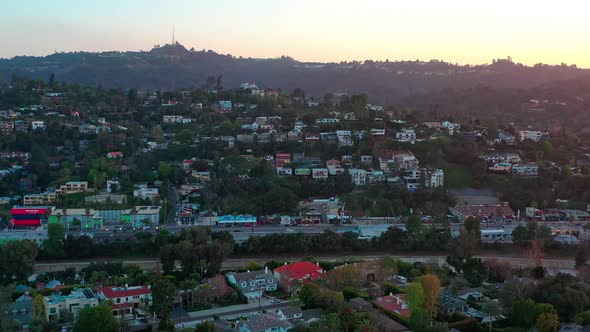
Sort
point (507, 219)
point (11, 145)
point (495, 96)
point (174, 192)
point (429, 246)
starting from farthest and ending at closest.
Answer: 1. point (495, 96)
2. point (11, 145)
3. point (174, 192)
4. point (507, 219)
5. point (429, 246)

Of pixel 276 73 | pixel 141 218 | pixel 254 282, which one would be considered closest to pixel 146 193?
pixel 141 218

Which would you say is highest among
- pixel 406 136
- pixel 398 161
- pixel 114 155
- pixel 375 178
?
pixel 406 136

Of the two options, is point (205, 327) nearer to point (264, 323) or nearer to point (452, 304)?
point (264, 323)

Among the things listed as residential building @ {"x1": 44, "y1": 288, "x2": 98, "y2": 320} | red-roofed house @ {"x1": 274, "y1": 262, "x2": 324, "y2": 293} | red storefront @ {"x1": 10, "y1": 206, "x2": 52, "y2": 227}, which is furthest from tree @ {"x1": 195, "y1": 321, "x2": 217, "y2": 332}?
red storefront @ {"x1": 10, "y1": 206, "x2": 52, "y2": 227}

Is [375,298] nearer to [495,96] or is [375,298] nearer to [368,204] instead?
[368,204]

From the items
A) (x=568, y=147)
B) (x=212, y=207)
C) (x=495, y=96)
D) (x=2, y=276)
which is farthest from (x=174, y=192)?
(x=495, y=96)

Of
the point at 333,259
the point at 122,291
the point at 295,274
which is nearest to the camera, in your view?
the point at 122,291

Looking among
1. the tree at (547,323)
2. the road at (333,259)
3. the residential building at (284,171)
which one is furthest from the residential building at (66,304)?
the residential building at (284,171)
